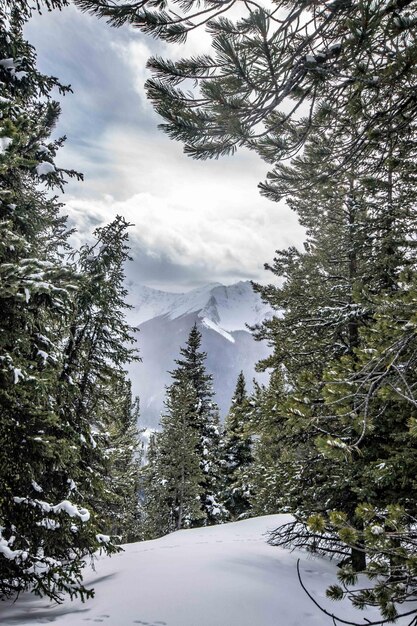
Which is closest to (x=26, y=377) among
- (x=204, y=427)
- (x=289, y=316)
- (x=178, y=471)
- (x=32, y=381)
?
(x=32, y=381)

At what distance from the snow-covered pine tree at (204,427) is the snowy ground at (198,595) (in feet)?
50.0

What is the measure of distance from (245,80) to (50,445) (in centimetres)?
547

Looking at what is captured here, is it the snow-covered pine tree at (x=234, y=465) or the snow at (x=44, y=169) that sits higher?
the snow at (x=44, y=169)

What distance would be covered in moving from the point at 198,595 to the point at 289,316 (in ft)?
20.7

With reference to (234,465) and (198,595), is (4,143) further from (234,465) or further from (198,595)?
(234,465)

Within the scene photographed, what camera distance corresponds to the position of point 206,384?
2609 centimetres

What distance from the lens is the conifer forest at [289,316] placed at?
3.17 meters

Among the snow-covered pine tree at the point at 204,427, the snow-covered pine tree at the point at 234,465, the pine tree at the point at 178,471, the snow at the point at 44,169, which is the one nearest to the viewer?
the snow at the point at 44,169

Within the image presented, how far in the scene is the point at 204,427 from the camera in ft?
82.6

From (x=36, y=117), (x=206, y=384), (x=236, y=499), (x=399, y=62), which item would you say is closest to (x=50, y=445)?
(x=399, y=62)

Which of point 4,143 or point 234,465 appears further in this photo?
point 234,465

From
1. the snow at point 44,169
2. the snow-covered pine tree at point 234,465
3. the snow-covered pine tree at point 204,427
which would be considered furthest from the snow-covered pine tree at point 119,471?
the snow-covered pine tree at point 234,465

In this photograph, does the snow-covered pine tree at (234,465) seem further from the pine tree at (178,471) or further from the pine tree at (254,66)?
the pine tree at (254,66)

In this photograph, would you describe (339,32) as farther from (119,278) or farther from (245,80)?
(119,278)
